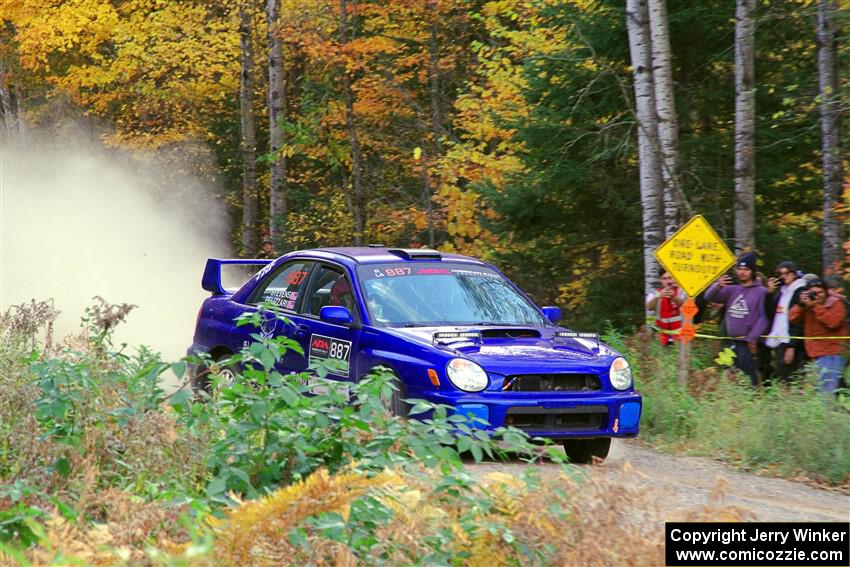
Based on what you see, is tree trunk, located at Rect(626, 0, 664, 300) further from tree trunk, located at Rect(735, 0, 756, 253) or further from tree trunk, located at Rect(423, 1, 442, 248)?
tree trunk, located at Rect(423, 1, 442, 248)

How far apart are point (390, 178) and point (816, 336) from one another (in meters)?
17.5

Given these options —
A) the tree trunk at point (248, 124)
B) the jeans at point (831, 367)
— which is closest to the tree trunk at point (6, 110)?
the tree trunk at point (248, 124)

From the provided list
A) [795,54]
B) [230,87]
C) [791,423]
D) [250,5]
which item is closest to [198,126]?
[230,87]

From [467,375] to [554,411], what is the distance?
736mm

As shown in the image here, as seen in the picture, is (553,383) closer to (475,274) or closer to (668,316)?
(475,274)

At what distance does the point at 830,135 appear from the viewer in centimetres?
1599

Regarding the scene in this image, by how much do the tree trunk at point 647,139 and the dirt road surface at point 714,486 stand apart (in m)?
5.27

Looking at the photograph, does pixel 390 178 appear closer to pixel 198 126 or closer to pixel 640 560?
pixel 198 126

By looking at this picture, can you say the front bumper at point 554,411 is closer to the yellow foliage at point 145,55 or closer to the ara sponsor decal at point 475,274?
the ara sponsor decal at point 475,274

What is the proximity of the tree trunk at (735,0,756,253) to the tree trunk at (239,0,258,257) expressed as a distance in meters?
15.5

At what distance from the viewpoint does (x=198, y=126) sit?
3528cm

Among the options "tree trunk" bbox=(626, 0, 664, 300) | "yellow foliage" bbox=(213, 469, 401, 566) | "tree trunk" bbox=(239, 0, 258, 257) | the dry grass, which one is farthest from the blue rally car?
"tree trunk" bbox=(239, 0, 258, 257)

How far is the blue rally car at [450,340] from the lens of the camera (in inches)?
368

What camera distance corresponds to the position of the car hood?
9.42m
